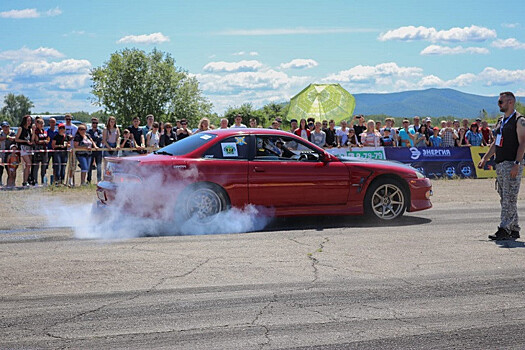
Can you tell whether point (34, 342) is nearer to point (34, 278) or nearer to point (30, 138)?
point (34, 278)

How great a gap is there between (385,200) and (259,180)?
227 centimetres

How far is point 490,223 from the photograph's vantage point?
10719 millimetres

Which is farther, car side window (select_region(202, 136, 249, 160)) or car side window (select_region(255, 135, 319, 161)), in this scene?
car side window (select_region(255, 135, 319, 161))

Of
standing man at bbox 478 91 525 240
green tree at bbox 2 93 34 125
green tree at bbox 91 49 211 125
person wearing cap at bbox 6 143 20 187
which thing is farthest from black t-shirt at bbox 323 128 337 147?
green tree at bbox 2 93 34 125

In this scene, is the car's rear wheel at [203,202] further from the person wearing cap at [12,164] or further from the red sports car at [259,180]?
the person wearing cap at [12,164]

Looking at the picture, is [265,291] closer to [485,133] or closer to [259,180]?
[259,180]

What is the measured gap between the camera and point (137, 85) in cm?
7550

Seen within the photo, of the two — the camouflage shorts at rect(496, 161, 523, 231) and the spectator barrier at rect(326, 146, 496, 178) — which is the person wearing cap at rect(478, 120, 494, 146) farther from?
the camouflage shorts at rect(496, 161, 523, 231)

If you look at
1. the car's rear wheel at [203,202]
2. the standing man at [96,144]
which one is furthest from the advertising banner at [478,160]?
the car's rear wheel at [203,202]

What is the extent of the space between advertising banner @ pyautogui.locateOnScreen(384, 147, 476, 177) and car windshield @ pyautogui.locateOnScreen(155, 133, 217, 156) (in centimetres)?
1068

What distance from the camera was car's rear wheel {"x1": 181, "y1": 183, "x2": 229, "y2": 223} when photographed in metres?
9.50

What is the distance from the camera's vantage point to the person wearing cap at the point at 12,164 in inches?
644

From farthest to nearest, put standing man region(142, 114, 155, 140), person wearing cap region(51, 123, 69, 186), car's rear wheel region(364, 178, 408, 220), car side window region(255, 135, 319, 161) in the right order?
standing man region(142, 114, 155, 140), person wearing cap region(51, 123, 69, 186), car's rear wheel region(364, 178, 408, 220), car side window region(255, 135, 319, 161)

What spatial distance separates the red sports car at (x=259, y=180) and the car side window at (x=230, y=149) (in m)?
0.02
